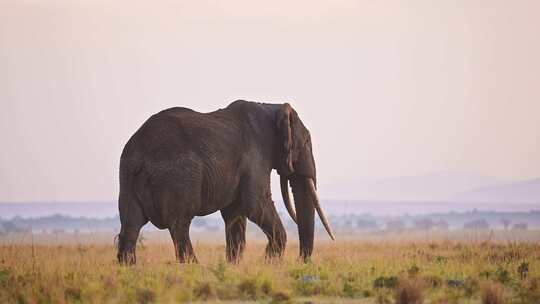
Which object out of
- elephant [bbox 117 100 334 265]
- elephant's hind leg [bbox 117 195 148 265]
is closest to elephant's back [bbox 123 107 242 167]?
elephant [bbox 117 100 334 265]

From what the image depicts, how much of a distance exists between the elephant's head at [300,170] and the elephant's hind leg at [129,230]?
434 cm

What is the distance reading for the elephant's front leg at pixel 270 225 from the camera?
1024 inches

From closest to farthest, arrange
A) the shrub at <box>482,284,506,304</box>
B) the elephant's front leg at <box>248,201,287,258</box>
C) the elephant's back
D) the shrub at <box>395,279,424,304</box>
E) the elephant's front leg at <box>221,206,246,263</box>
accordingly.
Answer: the shrub at <box>395,279,424,304</box> < the shrub at <box>482,284,506,304</box> < the elephant's back < the elephant's front leg at <box>248,201,287,258</box> < the elephant's front leg at <box>221,206,246,263</box>

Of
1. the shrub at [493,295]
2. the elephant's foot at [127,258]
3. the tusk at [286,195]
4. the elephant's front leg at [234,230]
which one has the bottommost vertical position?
the shrub at [493,295]

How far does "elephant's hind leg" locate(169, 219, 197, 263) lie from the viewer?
78.4ft

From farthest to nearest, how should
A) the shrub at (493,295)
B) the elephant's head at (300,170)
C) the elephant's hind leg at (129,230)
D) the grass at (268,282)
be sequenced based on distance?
the elephant's head at (300,170), the elephant's hind leg at (129,230), the grass at (268,282), the shrub at (493,295)

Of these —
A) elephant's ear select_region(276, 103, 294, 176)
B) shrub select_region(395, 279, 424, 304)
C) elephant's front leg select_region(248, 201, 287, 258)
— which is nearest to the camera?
shrub select_region(395, 279, 424, 304)

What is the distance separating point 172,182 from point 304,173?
4673 mm

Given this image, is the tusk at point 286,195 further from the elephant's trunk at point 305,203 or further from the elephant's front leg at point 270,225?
the elephant's front leg at point 270,225

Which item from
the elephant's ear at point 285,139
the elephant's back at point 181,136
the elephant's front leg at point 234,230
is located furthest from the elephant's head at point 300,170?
the elephant's front leg at point 234,230

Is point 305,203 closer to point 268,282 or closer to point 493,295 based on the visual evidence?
point 268,282

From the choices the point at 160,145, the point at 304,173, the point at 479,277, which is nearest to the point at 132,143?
the point at 160,145

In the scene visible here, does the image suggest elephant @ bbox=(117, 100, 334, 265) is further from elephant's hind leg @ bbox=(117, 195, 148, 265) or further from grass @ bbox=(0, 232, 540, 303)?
grass @ bbox=(0, 232, 540, 303)

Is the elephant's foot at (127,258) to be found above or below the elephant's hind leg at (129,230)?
below
